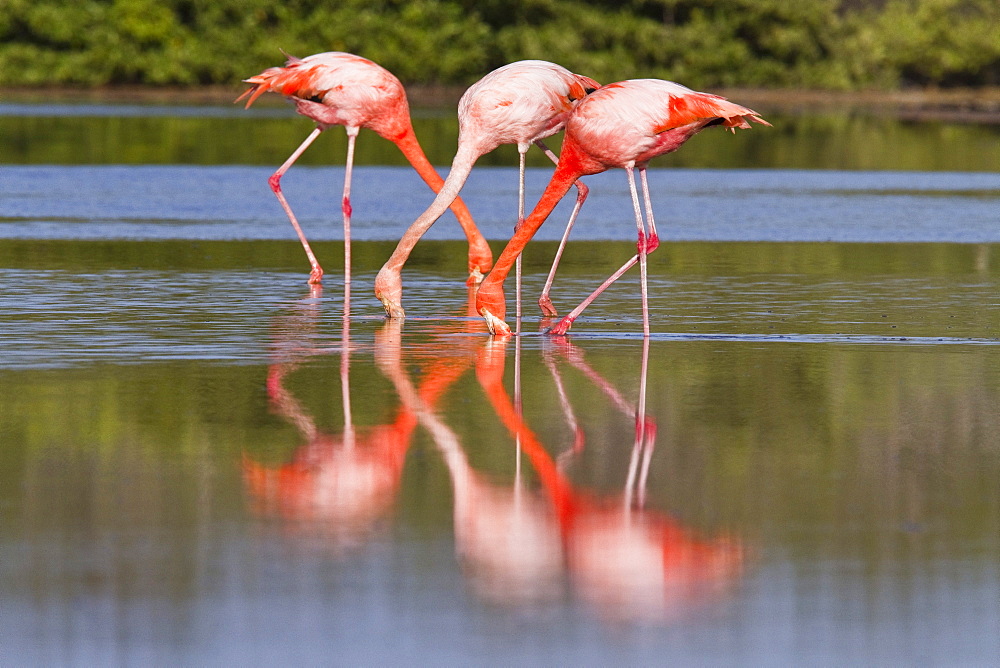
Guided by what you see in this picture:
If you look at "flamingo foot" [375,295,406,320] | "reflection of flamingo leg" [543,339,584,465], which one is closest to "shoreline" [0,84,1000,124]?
"flamingo foot" [375,295,406,320]

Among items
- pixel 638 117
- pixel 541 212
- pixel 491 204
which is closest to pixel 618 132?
pixel 638 117

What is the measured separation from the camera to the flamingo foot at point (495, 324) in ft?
33.6

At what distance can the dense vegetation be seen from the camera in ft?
190

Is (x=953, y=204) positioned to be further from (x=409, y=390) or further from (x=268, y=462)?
(x=268, y=462)

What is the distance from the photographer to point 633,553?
5.56 metres

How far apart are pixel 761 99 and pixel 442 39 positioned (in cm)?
1124

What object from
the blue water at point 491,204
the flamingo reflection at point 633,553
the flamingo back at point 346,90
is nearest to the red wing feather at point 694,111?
the flamingo back at point 346,90

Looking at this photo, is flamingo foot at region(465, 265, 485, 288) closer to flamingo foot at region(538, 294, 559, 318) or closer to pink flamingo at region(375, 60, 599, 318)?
flamingo foot at region(538, 294, 559, 318)

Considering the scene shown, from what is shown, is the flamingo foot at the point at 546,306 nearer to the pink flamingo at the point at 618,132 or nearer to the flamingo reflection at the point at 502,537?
the pink flamingo at the point at 618,132

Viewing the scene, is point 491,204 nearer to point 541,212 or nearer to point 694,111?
point 541,212

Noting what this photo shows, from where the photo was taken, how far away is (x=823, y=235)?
17.2m

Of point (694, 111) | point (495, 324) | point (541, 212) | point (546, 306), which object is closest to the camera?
Answer: point (495, 324)

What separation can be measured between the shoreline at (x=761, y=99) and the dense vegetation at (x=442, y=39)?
1.50ft

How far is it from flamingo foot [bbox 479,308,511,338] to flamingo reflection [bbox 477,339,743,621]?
129 inches
